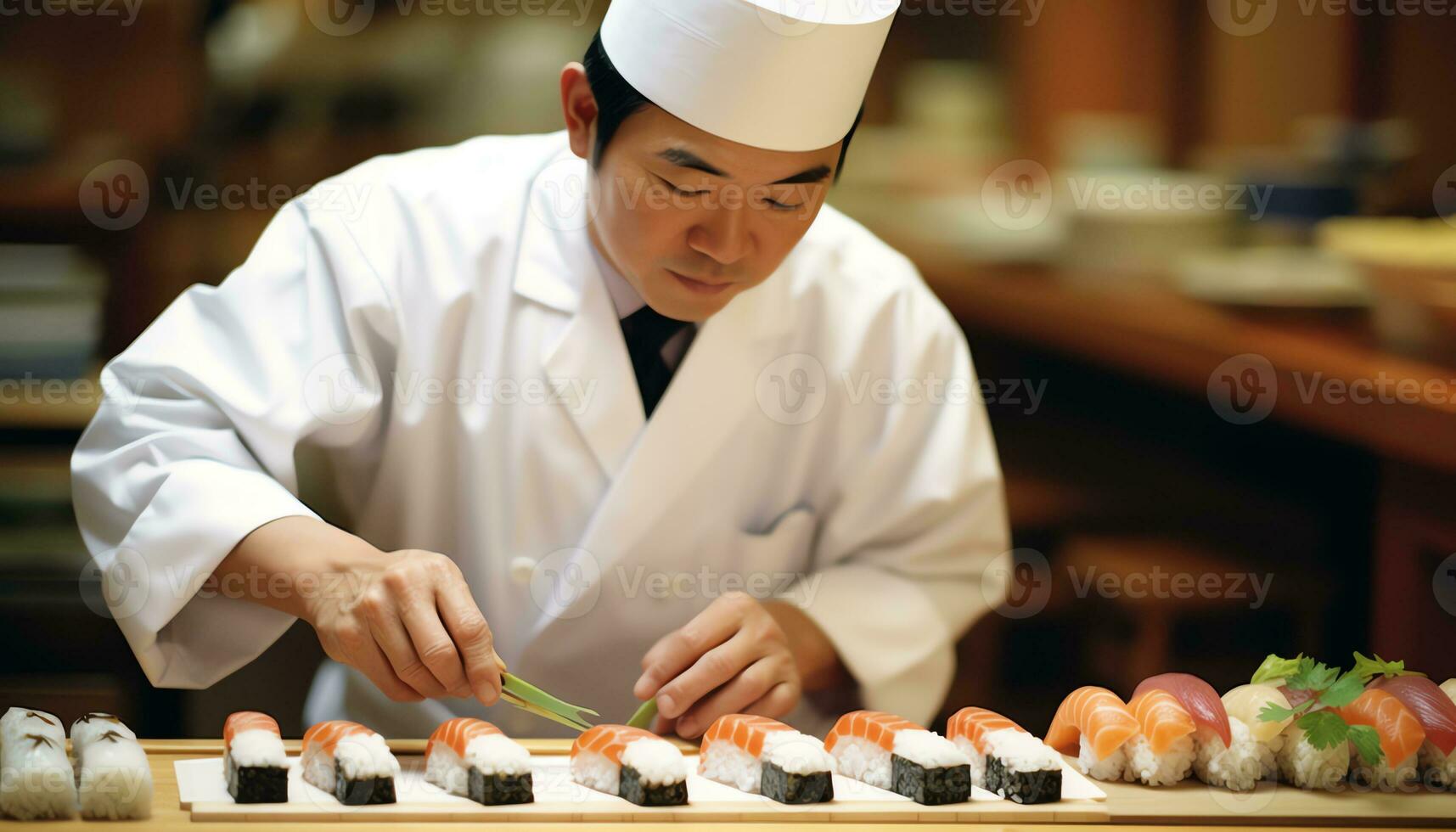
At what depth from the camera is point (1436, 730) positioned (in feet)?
4.56

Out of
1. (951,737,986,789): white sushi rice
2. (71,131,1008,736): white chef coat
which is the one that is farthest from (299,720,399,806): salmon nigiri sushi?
(951,737,986,789): white sushi rice

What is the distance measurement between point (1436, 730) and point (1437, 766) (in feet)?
0.12

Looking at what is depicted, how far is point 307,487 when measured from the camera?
187 cm

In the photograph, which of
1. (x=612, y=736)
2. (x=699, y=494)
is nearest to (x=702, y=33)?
(x=699, y=494)

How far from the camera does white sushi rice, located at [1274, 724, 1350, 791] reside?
1.37 meters

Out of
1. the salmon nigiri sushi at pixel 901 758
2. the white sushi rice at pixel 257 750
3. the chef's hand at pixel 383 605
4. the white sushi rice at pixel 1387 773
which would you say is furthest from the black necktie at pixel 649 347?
the white sushi rice at pixel 1387 773

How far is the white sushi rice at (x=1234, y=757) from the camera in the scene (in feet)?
4.45

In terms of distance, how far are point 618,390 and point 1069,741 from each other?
0.68 m

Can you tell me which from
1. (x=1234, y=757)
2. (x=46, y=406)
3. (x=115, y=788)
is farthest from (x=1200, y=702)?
(x=46, y=406)

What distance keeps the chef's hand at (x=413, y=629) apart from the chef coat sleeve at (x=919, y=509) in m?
0.56

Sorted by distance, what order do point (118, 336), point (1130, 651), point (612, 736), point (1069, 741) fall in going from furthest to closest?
point (1130, 651), point (118, 336), point (1069, 741), point (612, 736)

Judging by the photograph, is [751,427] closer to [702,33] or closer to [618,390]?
[618,390]

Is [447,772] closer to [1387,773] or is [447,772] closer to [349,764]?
[349,764]

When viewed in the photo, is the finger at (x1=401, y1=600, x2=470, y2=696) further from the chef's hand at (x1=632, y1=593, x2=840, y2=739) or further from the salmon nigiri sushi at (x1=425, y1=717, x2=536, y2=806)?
the chef's hand at (x1=632, y1=593, x2=840, y2=739)
